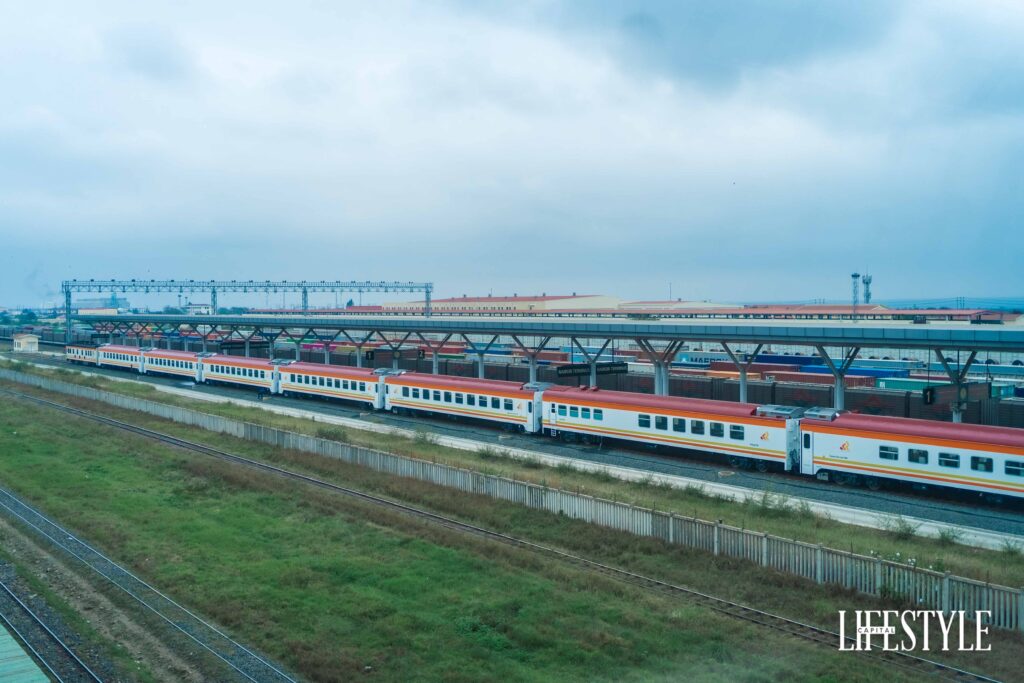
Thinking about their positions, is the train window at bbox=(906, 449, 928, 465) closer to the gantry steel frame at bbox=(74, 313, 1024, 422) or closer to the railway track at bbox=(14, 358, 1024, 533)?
the railway track at bbox=(14, 358, 1024, 533)

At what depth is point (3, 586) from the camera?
17.6 metres

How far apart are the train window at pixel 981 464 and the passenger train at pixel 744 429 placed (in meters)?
0.03

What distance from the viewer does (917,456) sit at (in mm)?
24297

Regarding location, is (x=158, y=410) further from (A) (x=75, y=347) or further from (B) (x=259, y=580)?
(A) (x=75, y=347)

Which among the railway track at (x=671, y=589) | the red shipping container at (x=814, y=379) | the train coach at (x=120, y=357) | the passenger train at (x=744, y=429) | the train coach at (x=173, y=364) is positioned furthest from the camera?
the train coach at (x=120, y=357)

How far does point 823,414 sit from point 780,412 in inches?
57.4

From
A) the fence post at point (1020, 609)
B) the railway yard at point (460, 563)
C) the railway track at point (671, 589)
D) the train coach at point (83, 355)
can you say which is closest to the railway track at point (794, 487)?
the railway yard at point (460, 563)

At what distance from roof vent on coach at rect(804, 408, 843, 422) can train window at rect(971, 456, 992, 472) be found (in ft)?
15.4

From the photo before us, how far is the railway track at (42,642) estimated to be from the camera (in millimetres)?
13477

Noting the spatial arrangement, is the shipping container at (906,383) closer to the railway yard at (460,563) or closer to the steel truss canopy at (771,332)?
the steel truss canopy at (771,332)

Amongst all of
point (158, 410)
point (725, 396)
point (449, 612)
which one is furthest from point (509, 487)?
point (158, 410)

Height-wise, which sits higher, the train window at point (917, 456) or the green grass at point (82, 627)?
the train window at point (917, 456)

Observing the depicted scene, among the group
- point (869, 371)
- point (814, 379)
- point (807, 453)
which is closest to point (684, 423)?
point (807, 453)

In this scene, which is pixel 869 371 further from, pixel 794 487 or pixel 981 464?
pixel 981 464
